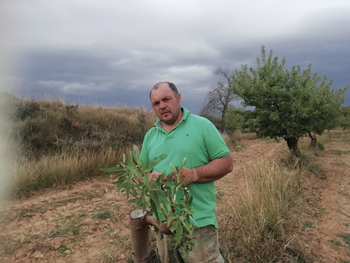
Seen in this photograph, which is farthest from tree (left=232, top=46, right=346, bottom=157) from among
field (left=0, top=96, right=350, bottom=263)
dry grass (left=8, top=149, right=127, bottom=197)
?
dry grass (left=8, top=149, right=127, bottom=197)

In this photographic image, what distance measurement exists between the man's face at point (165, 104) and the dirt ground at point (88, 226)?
1.83m

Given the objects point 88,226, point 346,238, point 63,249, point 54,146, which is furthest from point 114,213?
point 54,146

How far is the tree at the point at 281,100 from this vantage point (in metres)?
7.02

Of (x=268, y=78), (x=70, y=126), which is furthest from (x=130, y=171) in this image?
(x=70, y=126)

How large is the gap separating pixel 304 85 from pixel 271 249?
607 cm

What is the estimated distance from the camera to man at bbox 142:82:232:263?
1.86 meters

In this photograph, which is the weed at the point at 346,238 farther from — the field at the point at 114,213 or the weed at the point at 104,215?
the weed at the point at 104,215

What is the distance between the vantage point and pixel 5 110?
336 inches

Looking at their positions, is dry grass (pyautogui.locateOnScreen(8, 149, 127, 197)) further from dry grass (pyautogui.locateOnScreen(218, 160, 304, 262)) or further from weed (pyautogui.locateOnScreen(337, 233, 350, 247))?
weed (pyautogui.locateOnScreen(337, 233, 350, 247))

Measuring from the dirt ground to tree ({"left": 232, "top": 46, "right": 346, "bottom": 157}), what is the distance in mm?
2231

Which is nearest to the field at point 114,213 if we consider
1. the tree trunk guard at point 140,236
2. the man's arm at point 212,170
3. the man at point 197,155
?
the man at point 197,155

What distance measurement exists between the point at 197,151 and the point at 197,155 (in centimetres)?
3

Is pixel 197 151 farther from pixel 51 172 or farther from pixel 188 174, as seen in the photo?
pixel 51 172

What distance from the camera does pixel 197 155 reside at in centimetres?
190
